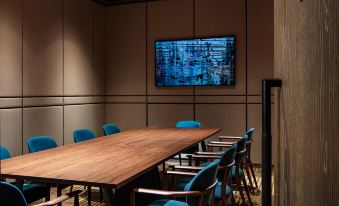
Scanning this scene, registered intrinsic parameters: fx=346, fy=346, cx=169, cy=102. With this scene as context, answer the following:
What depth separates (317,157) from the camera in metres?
0.49

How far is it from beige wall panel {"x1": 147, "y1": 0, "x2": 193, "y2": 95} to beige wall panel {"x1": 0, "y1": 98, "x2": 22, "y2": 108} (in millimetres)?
2914

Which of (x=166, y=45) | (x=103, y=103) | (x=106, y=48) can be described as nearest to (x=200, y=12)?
(x=166, y=45)

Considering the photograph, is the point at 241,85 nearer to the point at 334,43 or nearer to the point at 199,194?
the point at 199,194

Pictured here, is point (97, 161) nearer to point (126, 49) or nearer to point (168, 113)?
point (168, 113)

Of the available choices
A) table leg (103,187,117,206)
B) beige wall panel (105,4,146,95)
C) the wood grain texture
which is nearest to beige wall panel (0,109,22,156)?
beige wall panel (105,4,146,95)

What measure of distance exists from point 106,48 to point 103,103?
123cm

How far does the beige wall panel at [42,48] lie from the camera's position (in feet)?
17.5

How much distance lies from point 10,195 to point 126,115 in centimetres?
562

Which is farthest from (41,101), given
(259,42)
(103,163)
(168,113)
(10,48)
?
(259,42)

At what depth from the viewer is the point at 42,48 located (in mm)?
5633

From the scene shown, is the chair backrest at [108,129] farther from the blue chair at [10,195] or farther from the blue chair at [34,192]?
the blue chair at [10,195]

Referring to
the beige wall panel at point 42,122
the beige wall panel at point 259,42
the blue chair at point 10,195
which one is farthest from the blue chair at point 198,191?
the beige wall panel at point 259,42

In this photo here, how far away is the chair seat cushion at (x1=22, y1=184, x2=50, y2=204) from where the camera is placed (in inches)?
125

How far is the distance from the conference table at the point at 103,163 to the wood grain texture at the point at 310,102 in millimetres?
1660
